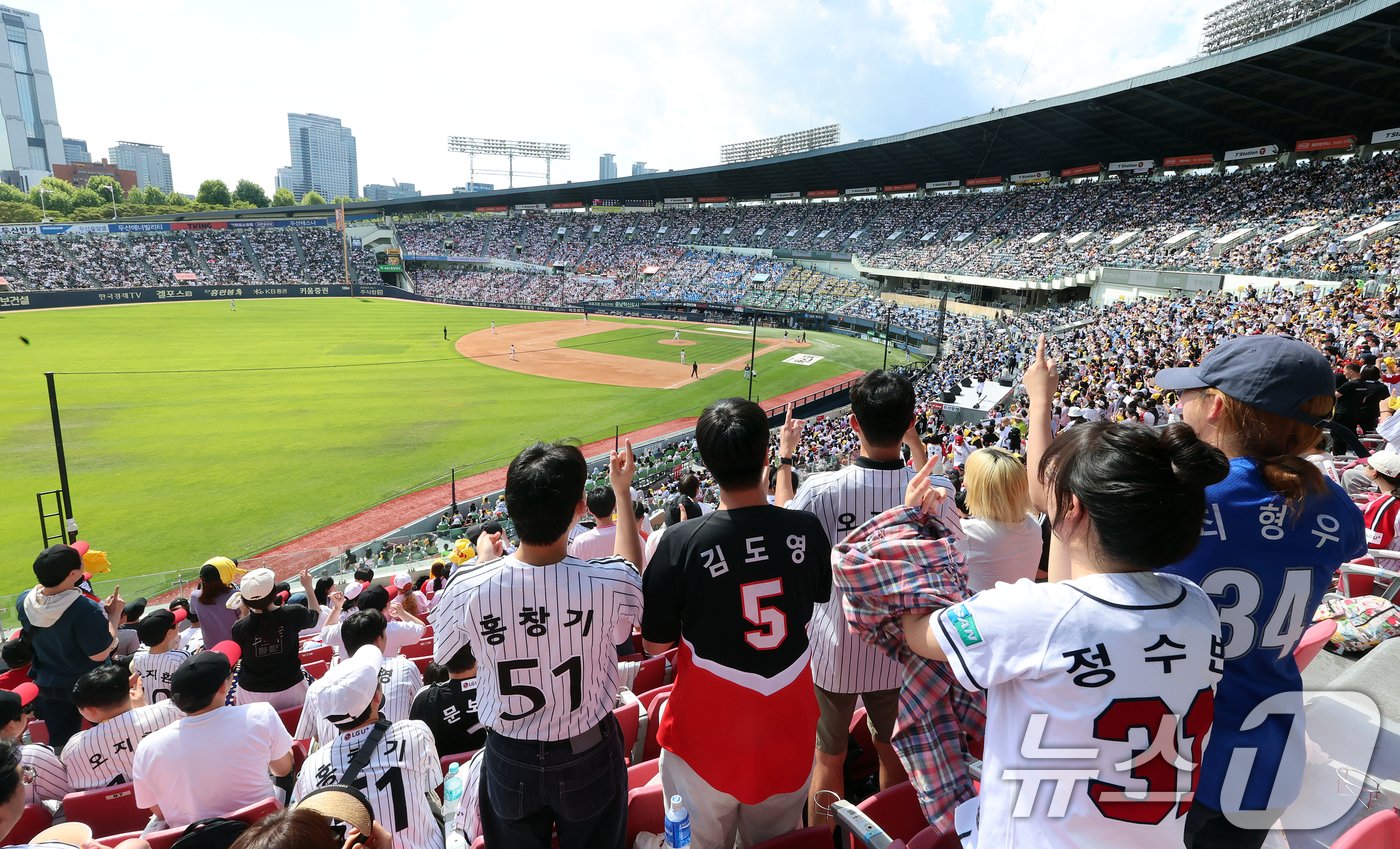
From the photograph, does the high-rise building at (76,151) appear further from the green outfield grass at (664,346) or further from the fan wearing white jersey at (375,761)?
the fan wearing white jersey at (375,761)

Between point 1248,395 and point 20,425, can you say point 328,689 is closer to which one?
point 1248,395

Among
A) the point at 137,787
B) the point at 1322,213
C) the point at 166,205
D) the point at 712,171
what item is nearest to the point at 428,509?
the point at 137,787

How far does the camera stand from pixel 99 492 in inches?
712

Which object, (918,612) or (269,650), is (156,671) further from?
(918,612)

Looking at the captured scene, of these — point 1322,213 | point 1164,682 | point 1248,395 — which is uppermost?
point 1322,213

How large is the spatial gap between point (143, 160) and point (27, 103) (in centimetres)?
7049

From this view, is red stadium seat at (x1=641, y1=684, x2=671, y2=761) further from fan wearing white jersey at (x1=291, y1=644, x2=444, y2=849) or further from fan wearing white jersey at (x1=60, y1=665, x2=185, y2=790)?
fan wearing white jersey at (x1=60, y1=665, x2=185, y2=790)

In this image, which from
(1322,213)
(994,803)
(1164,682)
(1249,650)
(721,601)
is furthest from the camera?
(1322,213)

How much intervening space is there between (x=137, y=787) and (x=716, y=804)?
3013 millimetres

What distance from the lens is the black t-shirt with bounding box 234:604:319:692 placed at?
507cm

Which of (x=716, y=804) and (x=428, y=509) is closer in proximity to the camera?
(x=716, y=804)

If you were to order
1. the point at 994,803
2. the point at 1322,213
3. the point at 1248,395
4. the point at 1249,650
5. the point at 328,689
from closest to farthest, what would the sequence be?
the point at 994,803 < the point at 1249,650 < the point at 1248,395 < the point at 328,689 < the point at 1322,213

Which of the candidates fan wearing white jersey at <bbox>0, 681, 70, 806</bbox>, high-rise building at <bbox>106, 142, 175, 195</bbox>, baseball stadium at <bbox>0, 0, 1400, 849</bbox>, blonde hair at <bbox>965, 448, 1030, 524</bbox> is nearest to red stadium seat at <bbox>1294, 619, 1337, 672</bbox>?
baseball stadium at <bbox>0, 0, 1400, 849</bbox>

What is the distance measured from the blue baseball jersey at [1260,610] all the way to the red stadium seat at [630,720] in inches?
107
